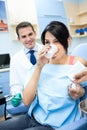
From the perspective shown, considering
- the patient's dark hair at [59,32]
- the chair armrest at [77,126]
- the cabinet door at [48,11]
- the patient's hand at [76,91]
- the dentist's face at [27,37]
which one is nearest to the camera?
the chair armrest at [77,126]

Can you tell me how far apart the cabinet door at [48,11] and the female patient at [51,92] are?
103 inches

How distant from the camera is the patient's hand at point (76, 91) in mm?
1098

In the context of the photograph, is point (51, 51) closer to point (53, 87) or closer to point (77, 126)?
point (53, 87)

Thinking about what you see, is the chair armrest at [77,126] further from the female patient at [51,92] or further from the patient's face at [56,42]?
the patient's face at [56,42]

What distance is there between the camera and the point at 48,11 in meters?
4.04

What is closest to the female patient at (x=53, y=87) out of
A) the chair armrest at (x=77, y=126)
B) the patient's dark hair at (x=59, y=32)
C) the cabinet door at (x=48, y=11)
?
the patient's dark hair at (x=59, y=32)

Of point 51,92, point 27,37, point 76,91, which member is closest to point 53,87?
point 51,92

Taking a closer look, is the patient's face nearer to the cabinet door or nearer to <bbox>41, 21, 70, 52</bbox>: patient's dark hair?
<bbox>41, 21, 70, 52</bbox>: patient's dark hair

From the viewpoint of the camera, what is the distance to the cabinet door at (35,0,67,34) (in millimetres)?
3871

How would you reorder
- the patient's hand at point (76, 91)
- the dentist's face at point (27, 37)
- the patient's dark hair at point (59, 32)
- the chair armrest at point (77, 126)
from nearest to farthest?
1. the chair armrest at point (77, 126)
2. the patient's hand at point (76, 91)
3. the patient's dark hair at point (59, 32)
4. the dentist's face at point (27, 37)

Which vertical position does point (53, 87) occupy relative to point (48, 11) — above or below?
below

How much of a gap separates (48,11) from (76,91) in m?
3.21

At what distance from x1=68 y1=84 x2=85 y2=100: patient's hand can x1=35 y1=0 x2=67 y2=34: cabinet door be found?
281cm

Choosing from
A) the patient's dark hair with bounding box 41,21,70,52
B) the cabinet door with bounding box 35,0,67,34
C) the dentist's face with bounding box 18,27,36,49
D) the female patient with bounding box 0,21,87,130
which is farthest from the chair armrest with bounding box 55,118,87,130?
the cabinet door with bounding box 35,0,67,34
